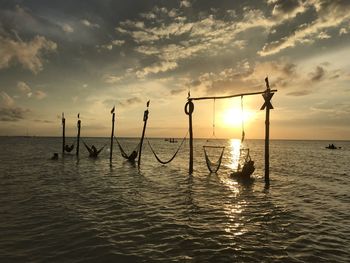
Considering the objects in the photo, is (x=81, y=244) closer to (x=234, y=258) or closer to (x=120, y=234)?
(x=120, y=234)

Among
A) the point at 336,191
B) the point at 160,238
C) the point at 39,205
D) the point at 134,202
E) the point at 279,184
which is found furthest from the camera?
the point at 279,184

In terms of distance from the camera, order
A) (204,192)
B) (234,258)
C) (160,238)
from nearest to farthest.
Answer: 1. (234,258)
2. (160,238)
3. (204,192)

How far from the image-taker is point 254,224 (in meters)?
9.73

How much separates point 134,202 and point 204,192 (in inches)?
174

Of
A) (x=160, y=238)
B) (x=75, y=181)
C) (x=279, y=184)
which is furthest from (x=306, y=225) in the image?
(x=75, y=181)

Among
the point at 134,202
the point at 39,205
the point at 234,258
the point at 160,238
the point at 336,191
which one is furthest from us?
the point at 336,191

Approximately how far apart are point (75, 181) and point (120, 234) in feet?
35.8

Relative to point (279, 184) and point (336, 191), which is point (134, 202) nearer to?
point (279, 184)

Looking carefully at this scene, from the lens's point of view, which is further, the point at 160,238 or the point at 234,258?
the point at 160,238

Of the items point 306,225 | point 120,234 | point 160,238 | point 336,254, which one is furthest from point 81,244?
point 306,225

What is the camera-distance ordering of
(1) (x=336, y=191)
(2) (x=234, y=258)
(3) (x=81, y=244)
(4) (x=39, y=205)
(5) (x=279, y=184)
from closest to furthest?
(2) (x=234, y=258) < (3) (x=81, y=244) < (4) (x=39, y=205) < (1) (x=336, y=191) < (5) (x=279, y=184)

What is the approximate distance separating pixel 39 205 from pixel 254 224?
8.28 meters

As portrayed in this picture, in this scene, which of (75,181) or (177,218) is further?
(75,181)

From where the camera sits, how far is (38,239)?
782 centimetres
